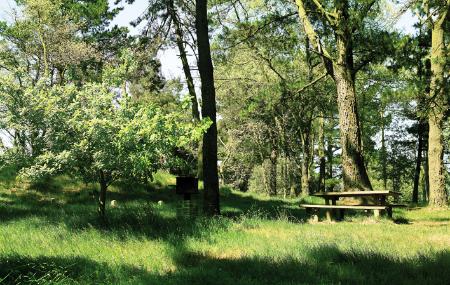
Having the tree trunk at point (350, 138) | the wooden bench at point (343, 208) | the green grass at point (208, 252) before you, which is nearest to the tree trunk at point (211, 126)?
the green grass at point (208, 252)

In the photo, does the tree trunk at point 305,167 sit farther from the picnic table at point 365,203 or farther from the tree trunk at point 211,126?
the tree trunk at point 211,126

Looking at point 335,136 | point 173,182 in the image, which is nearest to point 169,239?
point 173,182

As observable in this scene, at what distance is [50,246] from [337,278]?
4.95 m

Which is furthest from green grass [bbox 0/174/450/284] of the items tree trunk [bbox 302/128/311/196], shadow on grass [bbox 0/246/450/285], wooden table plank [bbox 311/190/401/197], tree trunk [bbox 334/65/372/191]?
tree trunk [bbox 302/128/311/196]

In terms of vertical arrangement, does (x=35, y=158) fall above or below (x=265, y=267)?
above

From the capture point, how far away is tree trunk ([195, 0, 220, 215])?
1105 centimetres

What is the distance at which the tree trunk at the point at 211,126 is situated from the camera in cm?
1105

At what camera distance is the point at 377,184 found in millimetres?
67688

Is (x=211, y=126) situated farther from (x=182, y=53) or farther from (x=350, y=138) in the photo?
(x=182, y=53)

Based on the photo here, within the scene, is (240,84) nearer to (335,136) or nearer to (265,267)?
(335,136)

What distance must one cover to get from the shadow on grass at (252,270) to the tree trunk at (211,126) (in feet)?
15.2

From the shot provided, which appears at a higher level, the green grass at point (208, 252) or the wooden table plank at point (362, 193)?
the wooden table plank at point (362, 193)

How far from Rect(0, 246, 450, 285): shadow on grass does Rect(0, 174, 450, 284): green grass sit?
1 centimetres

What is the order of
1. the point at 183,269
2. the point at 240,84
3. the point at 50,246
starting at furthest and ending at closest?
the point at 240,84, the point at 50,246, the point at 183,269
